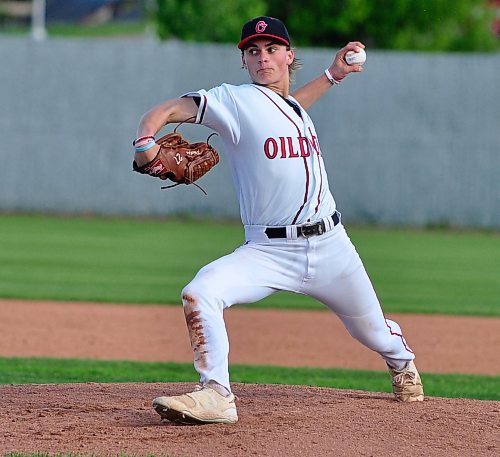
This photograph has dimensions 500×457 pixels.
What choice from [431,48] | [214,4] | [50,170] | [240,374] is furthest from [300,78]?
[240,374]

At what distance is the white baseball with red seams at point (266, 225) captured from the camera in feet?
17.1

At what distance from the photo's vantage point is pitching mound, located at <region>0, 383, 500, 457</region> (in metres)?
4.99

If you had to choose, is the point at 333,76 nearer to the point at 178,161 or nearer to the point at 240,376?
the point at 178,161

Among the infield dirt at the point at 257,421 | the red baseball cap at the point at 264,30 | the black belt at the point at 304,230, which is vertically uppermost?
the red baseball cap at the point at 264,30

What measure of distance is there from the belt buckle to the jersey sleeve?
0.52 m

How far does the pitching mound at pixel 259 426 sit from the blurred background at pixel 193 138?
1556 centimetres

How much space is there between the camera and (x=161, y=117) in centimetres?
500

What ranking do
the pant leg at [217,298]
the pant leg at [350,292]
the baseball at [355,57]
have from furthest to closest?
the baseball at [355,57] → the pant leg at [350,292] → the pant leg at [217,298]

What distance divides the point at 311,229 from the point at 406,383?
1.11 meters

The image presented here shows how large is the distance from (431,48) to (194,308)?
2687 cm

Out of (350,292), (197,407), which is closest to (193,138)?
(350,292)

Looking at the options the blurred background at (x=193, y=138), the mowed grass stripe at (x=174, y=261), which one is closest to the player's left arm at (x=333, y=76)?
the mowed grass stripe at (x=174, y=261)

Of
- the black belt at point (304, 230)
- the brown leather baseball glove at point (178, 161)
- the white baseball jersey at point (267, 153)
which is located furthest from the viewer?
the black belt at point (304, 230)

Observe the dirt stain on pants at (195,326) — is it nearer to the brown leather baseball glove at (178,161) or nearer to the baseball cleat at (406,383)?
the brown leather baseball glove at (178,161)
